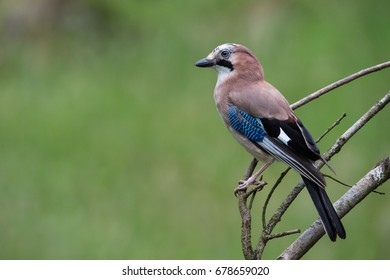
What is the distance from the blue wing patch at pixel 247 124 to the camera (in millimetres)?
4727

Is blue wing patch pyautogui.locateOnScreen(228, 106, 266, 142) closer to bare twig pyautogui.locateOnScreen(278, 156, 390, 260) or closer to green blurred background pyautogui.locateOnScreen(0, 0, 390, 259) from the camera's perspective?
bare twig pyautogui.locateOnScreen(278, 156, 390, 260)

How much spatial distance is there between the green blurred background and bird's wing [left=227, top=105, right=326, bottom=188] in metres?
2.60

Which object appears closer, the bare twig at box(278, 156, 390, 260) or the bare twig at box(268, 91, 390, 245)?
the bare twig at box(278, 156, 390, 260)

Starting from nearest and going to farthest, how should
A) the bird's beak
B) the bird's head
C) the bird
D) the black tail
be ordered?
the black tail → the bird → the bird's beak → the bird's head

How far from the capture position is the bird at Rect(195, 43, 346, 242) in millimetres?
4241

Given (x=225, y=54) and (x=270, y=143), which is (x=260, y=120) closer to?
(x=270, y=143)

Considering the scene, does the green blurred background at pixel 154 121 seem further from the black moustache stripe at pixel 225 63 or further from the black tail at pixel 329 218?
the black tail at pixel 329 218

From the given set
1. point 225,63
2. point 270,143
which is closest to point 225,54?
point 225,63

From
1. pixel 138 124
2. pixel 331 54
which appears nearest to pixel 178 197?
pixel 138 124

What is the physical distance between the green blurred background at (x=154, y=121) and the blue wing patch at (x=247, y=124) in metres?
2.58

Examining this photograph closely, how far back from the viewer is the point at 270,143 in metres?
4.64

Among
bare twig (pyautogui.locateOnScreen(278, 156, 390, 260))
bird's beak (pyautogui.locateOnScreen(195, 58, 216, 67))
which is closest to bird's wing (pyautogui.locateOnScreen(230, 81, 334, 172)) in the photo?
bird's beak (pyautogui.locateOnScreen(195, 58, 216, 67))

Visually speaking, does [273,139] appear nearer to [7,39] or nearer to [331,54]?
[331,54]

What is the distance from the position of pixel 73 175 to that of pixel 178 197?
3.53 ft
